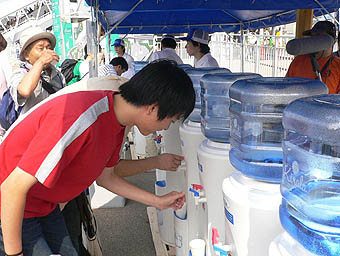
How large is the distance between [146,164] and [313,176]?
3.96ft

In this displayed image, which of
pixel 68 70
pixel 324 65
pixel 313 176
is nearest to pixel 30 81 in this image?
pixel 313 176

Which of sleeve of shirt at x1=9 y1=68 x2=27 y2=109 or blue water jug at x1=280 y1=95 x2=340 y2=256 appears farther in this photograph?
Result: sleeve of shirt at x1=9 y1=68 x2=27 y2=109

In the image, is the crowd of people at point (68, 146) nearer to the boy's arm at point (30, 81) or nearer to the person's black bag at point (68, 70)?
the boy's arm at point (30, 81)

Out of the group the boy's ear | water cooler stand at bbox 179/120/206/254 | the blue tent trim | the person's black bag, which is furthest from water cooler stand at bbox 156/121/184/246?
the person's black bag

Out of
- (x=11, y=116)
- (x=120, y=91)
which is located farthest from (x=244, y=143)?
(x=11, y=116)

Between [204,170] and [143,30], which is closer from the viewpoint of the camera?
[204,170]

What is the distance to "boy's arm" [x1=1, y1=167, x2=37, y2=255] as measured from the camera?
4.36ft

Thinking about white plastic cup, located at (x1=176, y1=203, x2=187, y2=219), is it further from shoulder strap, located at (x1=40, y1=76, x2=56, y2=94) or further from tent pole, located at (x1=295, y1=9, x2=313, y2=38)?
tent pole, located at (x1=295, y1=9, x2=313, y2=38)

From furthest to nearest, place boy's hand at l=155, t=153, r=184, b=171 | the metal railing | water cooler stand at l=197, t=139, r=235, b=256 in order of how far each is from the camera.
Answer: the metal railing, boy's hand at l=155, t=153, r=184, b=171, water cooler stand at l=197, t=139, r=235, b=256

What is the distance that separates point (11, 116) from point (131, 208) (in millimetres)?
1944

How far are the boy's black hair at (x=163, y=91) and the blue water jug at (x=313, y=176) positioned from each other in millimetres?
380

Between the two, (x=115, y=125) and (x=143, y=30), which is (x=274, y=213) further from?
(x=143, y=30)

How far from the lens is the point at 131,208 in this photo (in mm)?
4270

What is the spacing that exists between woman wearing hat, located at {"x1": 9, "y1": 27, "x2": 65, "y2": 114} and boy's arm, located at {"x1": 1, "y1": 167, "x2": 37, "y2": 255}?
4.69 ft
